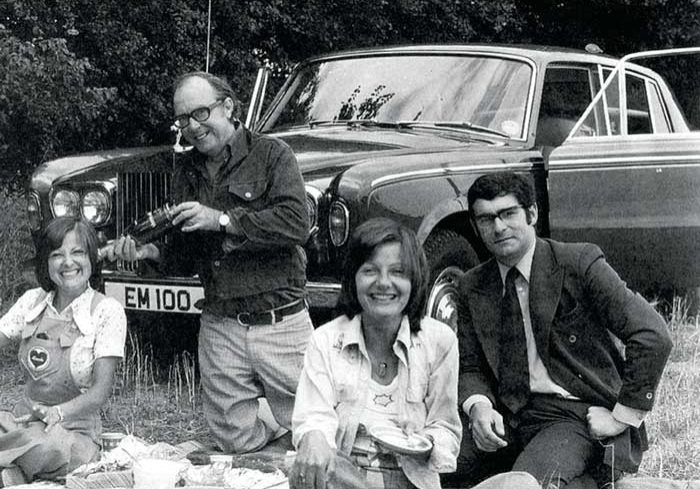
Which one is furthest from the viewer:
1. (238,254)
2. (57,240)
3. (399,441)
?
(238,254)

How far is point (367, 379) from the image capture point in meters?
3.06

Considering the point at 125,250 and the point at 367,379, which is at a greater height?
the point at 125,250

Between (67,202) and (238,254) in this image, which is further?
(67,202)

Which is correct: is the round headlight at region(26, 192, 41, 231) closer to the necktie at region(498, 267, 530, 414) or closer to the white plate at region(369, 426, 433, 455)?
the necktie at region(498, 267, 530, 414)

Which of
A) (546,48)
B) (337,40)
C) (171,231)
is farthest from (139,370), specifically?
(337,40)

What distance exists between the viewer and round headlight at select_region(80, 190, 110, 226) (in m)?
5.07

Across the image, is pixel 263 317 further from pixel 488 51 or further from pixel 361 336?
pixel 488 51

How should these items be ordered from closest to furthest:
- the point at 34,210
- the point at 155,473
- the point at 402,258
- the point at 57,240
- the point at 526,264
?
the point at 402,258 → the point at 155,473 → the point at 526,264 → the point at 57,240 → the point at 34,210

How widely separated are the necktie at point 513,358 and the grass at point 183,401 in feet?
2.58

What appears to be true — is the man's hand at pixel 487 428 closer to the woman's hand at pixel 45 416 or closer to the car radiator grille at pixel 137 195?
the woman's hand at pixel 45 416

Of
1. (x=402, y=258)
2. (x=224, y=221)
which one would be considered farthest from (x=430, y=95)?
(x=402, y=258)

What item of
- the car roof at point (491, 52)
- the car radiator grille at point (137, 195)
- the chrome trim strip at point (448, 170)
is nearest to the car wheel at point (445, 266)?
the chrome trim strip at point (448, 170)

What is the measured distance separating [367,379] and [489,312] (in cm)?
60

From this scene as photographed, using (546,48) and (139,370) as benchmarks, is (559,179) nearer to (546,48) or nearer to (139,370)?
(546,48)
